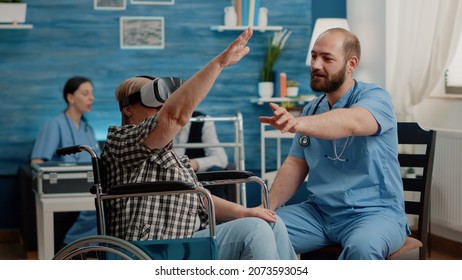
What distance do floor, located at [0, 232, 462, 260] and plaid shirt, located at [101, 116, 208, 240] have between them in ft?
6.96

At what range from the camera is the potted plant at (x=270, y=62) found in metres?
5.39

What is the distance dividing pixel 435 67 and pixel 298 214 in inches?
77.4

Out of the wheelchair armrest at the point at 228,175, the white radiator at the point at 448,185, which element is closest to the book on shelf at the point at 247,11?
the white radiator at the point at 448,185

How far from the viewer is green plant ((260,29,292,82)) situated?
5.39 meters

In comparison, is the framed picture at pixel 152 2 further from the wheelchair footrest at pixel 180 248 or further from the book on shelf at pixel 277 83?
the wheelchair footrest at pixel 180 248

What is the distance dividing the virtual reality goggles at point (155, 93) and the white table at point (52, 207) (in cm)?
153

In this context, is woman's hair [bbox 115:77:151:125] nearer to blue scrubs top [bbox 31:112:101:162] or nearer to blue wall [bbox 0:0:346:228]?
blue scrubs top [bbox 31:112:101:162]

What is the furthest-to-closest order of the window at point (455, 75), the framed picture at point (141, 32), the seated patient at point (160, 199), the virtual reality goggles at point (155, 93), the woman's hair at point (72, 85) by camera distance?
the framed picture at point (141, 32) < the woman's hair at point (72, 85) < the window at point (455, 75) < the virtual reality goggles at point (155, 93) < the seated patient at point (160, 199)

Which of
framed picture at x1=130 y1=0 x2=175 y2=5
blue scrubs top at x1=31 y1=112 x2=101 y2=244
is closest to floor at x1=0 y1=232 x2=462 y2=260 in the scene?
blue scrubs top at x1=31 y1=112 x2=101 y2=244

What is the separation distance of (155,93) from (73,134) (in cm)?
245

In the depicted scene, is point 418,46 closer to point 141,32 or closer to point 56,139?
point 141,32

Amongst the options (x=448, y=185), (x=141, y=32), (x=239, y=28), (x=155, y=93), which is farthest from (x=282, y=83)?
(x=155, y=93)

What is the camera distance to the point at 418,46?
4.57 meters

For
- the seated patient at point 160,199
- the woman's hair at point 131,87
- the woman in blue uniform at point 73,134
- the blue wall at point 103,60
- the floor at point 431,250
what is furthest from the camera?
the blue wall at point 103,60
